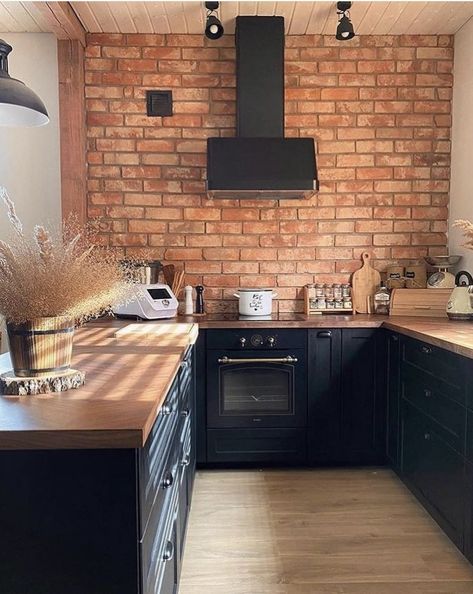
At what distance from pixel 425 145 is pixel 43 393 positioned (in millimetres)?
3056

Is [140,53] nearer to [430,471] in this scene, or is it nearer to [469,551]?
[430,471]

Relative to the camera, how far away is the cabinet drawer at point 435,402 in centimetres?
202

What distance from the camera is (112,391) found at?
3.87 ft

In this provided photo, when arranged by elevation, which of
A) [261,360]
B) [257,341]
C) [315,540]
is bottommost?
[315,540]

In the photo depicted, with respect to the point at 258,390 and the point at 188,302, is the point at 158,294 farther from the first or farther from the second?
A: the point at 258,390

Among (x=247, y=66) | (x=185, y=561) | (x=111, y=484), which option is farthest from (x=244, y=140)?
(x=111, y=484)

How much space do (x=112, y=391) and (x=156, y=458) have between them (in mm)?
182

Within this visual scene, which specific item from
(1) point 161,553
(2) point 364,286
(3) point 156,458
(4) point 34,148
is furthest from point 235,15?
(1) point 161,553

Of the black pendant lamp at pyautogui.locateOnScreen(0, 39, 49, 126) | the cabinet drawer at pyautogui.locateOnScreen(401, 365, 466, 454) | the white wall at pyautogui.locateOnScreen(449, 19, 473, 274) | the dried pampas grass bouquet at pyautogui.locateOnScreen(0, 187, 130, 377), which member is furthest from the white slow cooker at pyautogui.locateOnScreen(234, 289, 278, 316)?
the dried pampas grass bouquet at pyautogui.locateOnScreen(0, 187, 130, 377)

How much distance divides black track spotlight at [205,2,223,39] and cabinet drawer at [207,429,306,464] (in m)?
2.32

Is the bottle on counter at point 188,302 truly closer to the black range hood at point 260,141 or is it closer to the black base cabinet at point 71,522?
the black range hood at point 260,141

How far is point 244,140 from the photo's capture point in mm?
3078

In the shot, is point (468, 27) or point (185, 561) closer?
point (185, 561)

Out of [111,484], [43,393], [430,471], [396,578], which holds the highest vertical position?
[43,393]
